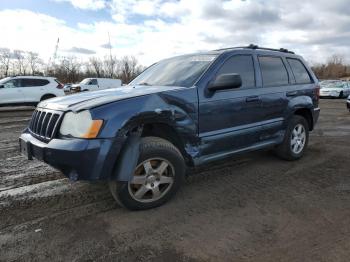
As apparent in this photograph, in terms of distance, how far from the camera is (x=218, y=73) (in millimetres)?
4547

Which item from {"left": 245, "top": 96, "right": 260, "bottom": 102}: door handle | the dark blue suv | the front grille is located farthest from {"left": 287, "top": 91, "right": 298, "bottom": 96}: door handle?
the front grille

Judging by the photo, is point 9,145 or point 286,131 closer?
point 286,131

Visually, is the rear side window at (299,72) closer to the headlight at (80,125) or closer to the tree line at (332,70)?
the headlight at (80,125)

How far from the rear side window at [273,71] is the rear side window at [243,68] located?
0.26 metres

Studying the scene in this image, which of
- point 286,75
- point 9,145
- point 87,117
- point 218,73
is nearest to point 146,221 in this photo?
point 87,117

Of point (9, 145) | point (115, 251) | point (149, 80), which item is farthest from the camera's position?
point (9, 145)

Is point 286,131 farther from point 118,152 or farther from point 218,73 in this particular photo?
point 118,152

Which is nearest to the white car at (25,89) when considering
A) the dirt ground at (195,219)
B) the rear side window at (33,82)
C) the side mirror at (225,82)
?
the rear side window at (33,82)

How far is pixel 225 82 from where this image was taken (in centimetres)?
426

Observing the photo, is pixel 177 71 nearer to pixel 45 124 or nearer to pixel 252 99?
pixel 252 99

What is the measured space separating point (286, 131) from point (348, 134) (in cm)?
413

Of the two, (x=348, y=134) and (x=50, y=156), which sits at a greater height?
(x=50, y=156)

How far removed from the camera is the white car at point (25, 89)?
17141mm

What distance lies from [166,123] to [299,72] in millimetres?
3264
